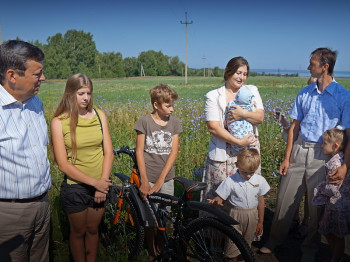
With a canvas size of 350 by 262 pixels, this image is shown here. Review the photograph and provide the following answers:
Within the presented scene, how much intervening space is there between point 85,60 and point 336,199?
74780 millimetres

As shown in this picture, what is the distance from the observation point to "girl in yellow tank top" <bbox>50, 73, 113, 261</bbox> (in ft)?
7.82

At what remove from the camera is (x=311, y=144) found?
291 cm

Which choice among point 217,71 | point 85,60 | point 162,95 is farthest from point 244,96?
point 217,71

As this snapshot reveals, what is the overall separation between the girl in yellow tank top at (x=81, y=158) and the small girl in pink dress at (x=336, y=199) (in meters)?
1.93

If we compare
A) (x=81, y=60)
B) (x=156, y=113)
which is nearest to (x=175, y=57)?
(x=81, y=60)

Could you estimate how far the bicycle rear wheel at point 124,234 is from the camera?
3.06 meters

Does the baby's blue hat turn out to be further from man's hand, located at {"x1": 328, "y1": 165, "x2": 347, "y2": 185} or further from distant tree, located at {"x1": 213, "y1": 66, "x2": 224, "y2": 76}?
distant tree, located at {"x1": 213, "y1": 66, "x2": 224, "y2": 76}

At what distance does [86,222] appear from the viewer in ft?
8.55

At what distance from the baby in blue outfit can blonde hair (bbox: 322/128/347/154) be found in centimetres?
67

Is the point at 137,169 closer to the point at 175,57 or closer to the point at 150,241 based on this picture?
the point at 150,241

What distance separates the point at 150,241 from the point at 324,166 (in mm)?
1815

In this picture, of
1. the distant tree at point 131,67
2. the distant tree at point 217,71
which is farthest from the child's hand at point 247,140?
the distant tree at point 217,71

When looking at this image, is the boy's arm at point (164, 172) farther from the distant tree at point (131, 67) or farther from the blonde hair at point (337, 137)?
the distant tree at point (131, 67)

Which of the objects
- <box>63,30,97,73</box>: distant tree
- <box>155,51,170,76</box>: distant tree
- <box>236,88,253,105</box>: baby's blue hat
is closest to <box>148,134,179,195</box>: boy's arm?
<box>236,88,253,105</box>: baby's blue hat
